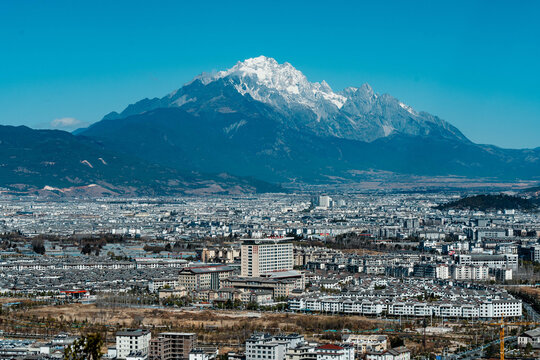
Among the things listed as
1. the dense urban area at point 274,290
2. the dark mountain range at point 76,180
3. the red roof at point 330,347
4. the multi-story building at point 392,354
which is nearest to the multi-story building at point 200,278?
the dense urban area at point 274,290

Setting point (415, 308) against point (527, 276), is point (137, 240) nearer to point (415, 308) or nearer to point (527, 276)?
point (527, 276)

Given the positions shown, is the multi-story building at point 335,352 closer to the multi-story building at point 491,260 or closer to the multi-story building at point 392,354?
the multi-story building at point 392,354

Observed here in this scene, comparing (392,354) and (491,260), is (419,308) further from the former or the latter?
(491,260)

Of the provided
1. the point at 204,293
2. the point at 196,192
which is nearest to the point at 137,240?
the point at 204,293

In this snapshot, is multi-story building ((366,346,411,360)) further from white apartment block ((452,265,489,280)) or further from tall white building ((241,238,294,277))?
white apartment block ((452,265,489,280))

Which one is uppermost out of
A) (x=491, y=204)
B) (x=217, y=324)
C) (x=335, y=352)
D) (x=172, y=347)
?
(x=491, y=204)


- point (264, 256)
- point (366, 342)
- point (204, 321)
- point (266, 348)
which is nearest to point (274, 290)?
point (264, 256)
